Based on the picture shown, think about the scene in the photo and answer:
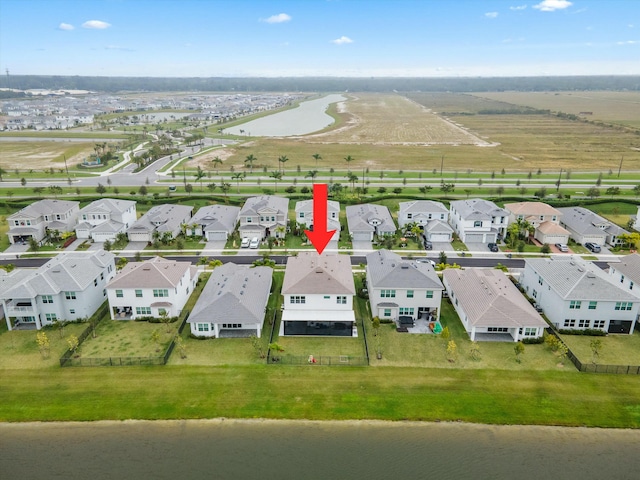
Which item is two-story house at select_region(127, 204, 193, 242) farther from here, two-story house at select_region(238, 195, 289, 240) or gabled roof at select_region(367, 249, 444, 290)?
gabled roof at select_region(367, 249, 444, 290)

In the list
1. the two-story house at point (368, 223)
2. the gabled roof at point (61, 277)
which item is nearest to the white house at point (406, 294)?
the two-story house at point (368, 223)

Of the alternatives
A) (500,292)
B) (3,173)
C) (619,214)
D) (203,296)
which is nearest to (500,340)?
(500,292)

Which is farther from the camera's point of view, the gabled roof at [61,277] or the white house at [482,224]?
the white house at [482,224]

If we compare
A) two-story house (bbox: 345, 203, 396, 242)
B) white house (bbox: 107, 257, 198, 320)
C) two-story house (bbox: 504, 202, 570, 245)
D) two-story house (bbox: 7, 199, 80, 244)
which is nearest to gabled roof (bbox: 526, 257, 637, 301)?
two-story house (bbox: 504, 202, 570, 245)

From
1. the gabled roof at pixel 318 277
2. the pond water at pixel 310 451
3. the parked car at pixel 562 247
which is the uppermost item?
the gabled roof at pixel 318 277

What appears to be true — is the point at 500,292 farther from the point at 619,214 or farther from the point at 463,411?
the point at 619,214

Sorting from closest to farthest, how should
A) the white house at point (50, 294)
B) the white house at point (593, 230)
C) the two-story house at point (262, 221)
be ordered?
the white house at point (50, 294) → the white house at point (593, 230) → the two-story house at point (262, 221)

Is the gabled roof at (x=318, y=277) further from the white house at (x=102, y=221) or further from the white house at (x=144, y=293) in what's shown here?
the white house at (x=102, y=221)
